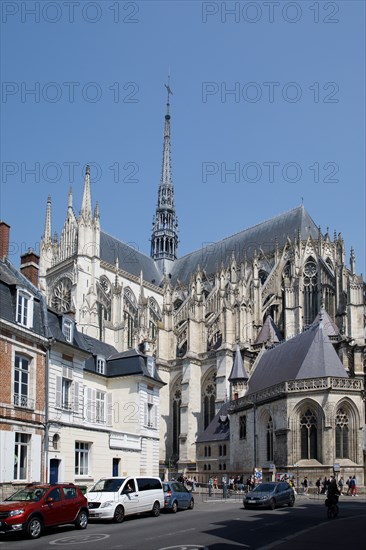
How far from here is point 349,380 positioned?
113ft

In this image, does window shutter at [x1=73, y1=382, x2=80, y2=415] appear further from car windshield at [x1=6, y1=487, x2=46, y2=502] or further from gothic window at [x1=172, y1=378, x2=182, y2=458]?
gothic window at [x1=172, y1=378, x2=182, y2=458]

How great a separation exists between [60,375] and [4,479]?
15.5 feet

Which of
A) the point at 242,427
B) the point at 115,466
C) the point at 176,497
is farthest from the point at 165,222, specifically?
the point at 176,497

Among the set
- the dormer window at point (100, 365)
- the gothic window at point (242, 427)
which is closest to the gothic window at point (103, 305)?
the gothic window at point (242, 427)

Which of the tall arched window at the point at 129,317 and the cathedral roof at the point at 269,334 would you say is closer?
the cathedral roof at the point at 269,334

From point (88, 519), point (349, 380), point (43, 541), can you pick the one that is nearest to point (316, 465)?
point (349, 380)

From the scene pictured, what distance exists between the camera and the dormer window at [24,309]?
21.6 meters

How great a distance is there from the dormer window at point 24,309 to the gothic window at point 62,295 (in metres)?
35.3

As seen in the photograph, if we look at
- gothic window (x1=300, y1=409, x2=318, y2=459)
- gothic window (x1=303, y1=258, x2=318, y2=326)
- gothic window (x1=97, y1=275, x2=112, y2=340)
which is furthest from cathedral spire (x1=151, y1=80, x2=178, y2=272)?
gothic window (x1=300, y1=409, x2=318, y2=459)

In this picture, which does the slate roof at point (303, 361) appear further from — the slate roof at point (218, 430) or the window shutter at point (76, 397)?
the window shutter at point (76, 397)

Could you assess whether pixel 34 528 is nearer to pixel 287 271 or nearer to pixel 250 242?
pixel 287 271

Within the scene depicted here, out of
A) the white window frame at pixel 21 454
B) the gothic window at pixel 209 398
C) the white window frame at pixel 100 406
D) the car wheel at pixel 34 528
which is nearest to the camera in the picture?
the car wheel at pixel 34 528

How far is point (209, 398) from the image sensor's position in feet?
177

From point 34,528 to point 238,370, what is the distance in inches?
1297
